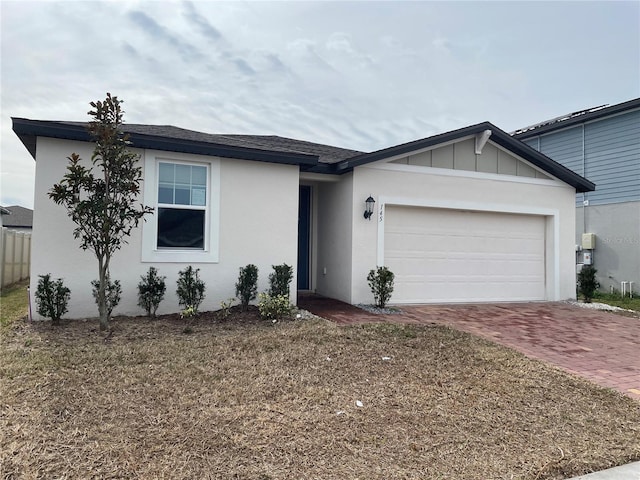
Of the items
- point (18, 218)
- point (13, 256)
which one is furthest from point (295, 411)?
point (18, 218)

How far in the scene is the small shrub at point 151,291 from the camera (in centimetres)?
739

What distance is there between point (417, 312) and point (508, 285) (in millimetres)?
3463

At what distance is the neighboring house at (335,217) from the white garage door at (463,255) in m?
0.03

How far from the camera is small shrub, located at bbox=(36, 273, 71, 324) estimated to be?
6719mm

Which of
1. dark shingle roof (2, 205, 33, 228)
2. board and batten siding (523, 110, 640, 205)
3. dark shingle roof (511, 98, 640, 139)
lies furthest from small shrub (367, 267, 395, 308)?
dark shingle roof (2, 205, 33, 228)

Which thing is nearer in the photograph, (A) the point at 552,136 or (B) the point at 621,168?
(B) the point at 621,168

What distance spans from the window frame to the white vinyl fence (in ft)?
24.4

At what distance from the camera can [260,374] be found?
15.1 feet

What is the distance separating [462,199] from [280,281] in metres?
4.94

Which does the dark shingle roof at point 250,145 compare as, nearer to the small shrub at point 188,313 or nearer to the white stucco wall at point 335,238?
the white stucco wall at point 335,238

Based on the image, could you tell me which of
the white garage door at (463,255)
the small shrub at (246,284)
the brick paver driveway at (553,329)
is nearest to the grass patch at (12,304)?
the small shrub at (246,284)

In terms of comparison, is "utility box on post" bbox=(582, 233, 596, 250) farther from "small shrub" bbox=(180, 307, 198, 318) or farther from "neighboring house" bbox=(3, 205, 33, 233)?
"neighboring house" bbox=(3, 205, 33, 233)

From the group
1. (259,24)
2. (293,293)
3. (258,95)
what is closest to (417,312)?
(293,293)

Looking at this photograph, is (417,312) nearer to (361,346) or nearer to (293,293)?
(293,293)
